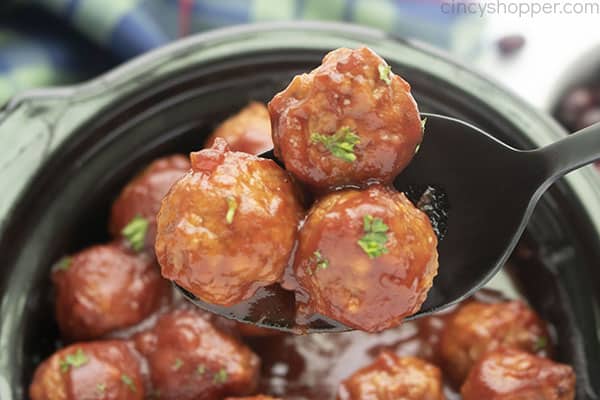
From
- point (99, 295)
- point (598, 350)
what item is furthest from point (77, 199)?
point (598, 350)

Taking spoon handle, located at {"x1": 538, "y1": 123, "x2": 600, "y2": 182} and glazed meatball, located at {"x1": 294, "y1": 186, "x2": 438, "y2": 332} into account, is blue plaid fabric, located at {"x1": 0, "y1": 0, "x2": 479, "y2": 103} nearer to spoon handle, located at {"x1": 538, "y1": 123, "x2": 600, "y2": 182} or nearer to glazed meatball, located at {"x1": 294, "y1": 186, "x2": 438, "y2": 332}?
spoon handle, located at {"x1": 538, "y1": 123, "x2": 600, "y2": 182}

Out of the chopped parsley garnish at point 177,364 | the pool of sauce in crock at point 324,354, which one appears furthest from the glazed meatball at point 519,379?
the chopped parsley garnish at point 177,364

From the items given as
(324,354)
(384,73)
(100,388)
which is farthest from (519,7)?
(100,388)

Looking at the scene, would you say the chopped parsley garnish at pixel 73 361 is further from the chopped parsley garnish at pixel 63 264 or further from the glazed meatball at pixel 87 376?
the chopped parsley garnish at pixel 63 264

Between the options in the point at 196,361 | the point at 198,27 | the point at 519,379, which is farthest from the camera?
the point at 198,27

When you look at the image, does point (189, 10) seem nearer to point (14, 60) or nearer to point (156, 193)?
point (14, 60)

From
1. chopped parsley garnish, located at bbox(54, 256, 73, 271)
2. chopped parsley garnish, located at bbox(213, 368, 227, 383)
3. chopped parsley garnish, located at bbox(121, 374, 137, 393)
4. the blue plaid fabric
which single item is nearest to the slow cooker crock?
chopped parsley garnish, located at bbox(54, 256, 73, 271)

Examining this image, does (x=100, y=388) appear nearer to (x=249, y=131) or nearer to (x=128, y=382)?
(x=128, y=382)
